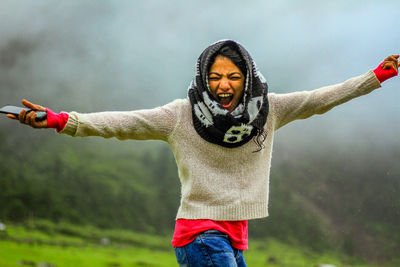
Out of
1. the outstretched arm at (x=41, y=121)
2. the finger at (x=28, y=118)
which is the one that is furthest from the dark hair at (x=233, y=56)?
the finger at (x=28, y=118)

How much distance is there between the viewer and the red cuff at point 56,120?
7.07ft

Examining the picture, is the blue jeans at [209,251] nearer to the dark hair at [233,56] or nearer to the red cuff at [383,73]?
the dark hair at [233,56]

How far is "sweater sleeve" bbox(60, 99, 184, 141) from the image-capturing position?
222cm

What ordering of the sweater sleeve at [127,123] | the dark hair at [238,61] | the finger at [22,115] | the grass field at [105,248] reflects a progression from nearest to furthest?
the finger at [22,115] < the sweater sleeve at [127,123] < the dark hair at [238,61] < the grass field at [105,248]

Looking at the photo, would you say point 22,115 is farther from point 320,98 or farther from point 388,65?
point 388,65

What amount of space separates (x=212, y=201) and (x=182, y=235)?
189 millimetres

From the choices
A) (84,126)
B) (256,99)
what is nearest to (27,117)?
(84,126)

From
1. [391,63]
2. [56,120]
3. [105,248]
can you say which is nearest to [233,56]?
[391,63]

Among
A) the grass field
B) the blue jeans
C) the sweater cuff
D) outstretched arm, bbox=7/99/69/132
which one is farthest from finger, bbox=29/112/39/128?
the grass field

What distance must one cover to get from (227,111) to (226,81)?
16 centimetres

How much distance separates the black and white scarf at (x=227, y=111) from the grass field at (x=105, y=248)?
627 centimetres

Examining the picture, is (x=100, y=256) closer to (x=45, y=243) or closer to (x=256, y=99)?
(x=45, y=243)

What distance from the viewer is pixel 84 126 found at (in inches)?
87.7

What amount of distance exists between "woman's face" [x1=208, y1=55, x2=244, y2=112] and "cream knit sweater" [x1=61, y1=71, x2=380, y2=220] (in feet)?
0.47
